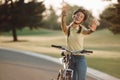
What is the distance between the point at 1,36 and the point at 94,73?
219 centimetres

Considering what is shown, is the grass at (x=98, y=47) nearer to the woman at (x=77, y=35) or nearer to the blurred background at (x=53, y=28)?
the blurred background at (x=53, y=28)

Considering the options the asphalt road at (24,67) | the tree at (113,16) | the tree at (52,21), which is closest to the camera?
the tree at (113,16)

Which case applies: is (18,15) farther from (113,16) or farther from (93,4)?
(113,16)

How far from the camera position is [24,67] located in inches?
291

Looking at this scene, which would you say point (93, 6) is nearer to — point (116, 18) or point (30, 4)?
point (116, 18)

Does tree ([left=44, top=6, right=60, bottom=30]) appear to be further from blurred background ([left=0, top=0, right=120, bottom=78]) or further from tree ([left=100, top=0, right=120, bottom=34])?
tree ([left=100, top=0, right=120, bottom=34])

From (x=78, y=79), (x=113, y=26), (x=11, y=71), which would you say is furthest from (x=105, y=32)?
(x=11, y=71)

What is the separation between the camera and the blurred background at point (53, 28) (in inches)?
229

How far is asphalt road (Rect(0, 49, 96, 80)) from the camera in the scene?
6.67 m

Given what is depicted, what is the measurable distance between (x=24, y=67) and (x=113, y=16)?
2.19 m

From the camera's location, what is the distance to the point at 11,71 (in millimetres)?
7184

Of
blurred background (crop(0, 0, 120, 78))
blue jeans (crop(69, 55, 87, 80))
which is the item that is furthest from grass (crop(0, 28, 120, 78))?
blue jeans (crop(69, 55, 87, 80))

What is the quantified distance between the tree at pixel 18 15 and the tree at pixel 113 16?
1.68m

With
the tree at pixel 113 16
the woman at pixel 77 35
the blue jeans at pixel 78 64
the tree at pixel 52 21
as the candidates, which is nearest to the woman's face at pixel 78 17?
the woman at pixel 77 35
